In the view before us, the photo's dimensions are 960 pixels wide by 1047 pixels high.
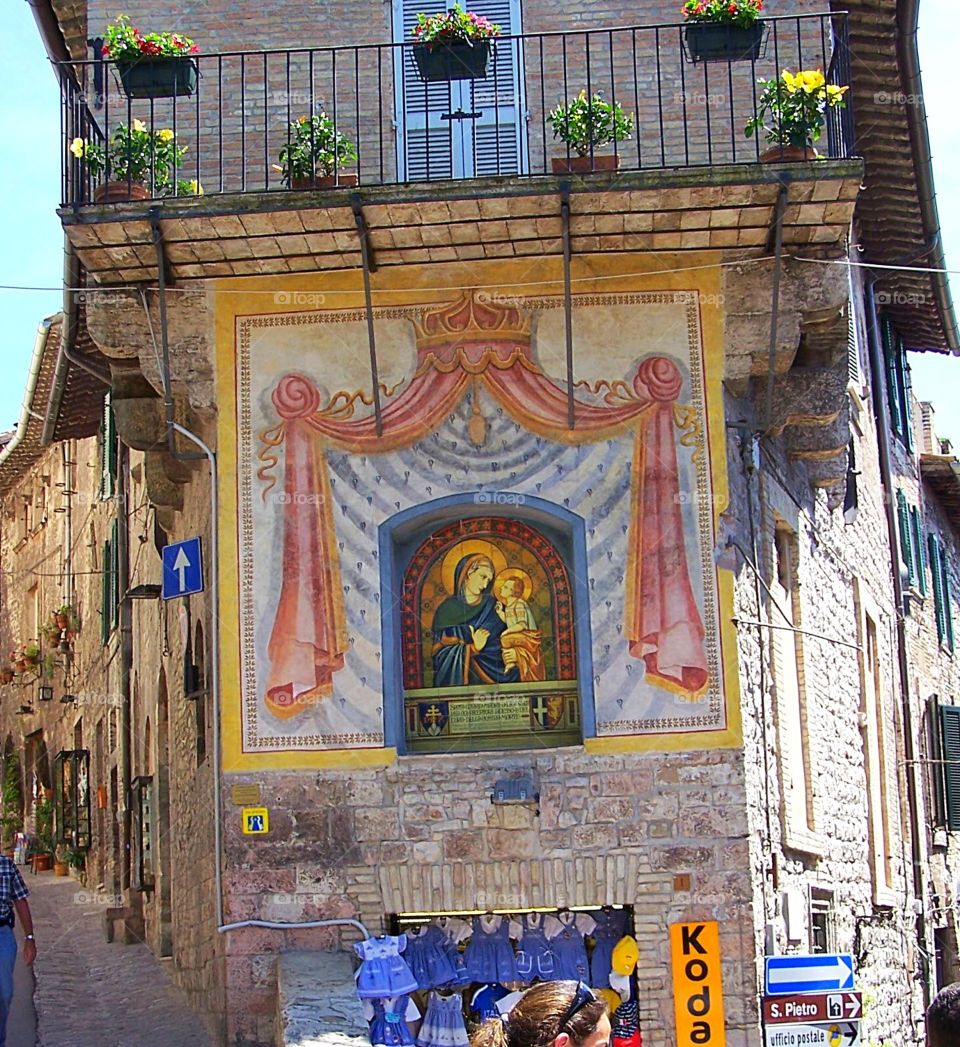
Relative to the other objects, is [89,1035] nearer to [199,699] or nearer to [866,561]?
[199,699]

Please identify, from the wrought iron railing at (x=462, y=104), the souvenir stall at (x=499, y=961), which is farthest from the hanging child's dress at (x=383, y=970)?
the wrought iron railing at (x=462, y=104)

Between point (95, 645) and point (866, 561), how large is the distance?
11.3 m

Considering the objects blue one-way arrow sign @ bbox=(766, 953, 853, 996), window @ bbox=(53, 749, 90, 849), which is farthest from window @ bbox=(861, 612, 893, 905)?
window @ bbox=(53, 749, 90, 849)

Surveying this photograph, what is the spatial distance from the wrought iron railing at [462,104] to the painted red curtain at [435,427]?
1.42 metres

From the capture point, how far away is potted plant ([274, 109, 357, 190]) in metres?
11.2

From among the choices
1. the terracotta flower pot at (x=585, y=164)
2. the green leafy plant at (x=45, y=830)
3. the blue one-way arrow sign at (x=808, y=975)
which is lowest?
the blue one-way arrow sign at (x=808, y=975)

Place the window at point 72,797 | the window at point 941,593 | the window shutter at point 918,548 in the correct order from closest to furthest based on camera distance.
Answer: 1. the window shutter at point 918,548
2. the window at point 941,593
3. the window at point 72,797

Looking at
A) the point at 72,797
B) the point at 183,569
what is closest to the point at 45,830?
the point at 72,797

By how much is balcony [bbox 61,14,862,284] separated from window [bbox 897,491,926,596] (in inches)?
265

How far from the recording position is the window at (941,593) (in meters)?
20.6

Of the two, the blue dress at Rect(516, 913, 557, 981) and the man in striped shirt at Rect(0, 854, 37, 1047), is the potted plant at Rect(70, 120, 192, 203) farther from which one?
the blue dress at Rect(516, 913, 557, 981)

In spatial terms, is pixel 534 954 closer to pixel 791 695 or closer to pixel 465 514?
pixel 465 514

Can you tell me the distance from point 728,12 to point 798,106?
0.79 metres

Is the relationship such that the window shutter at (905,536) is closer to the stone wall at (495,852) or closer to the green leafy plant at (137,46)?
the stone wall at (495,852)
